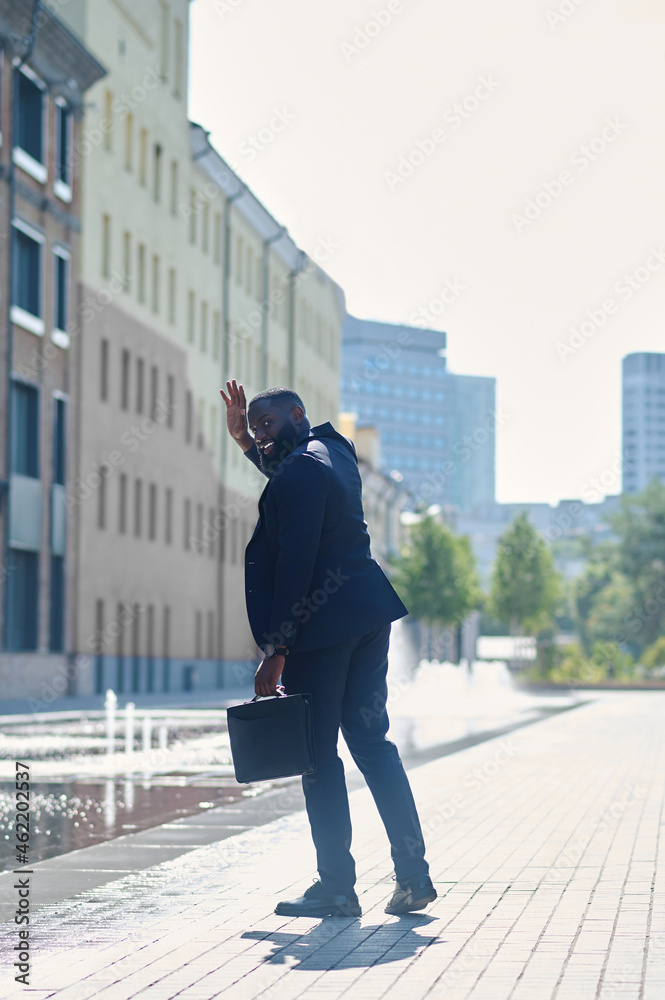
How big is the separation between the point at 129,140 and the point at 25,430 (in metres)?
12.6

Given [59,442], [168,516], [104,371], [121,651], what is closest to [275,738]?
[59,442]

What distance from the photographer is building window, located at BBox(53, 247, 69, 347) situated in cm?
3647

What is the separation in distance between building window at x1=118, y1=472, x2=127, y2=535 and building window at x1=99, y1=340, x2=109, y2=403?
8.78ft

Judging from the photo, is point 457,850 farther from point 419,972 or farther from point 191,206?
point 191,206

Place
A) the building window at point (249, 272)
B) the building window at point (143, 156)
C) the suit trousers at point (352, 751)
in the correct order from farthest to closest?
the building window at point (249, 272)
the building window at point (143, 156)
the suit trousers at point (352, 751)

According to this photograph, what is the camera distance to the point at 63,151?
37.6 meters

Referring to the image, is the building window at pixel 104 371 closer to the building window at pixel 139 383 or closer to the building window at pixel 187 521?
the building window at pixel 139 383

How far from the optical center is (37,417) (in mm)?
34906

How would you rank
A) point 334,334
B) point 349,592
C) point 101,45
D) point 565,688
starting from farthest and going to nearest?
point 334,334
point 565,688
point 101,45
point 349,592

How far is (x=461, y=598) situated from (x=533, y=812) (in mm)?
54722

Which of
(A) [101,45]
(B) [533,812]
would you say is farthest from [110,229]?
(B) [533,812]

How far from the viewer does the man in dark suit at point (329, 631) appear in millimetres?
5832

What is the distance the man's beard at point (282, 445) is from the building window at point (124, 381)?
36724mm

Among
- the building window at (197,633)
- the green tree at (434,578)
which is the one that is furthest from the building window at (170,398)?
the green tree at (434,578)
